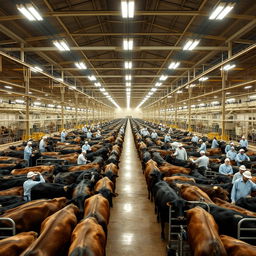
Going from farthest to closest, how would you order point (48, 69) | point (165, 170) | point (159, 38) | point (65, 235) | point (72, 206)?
point (48, 69) → point (159, 38) → point (165, 170) → point (72, 206) → point (65, 235)

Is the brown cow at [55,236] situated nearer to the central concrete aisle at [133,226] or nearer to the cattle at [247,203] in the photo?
the central concrete aisle at [133,226]

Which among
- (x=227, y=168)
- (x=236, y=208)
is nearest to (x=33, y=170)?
(x=236, y=208)

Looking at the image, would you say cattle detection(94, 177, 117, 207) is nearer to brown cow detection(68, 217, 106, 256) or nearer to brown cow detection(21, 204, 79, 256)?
brown cow detection(21, 204, 79, 256)

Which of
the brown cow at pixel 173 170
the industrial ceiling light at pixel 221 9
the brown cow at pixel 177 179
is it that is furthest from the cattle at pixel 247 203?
the industrial ceiling light at pixel 221 9

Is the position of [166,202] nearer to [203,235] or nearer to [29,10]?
[203,235]

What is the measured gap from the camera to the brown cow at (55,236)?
3287mm


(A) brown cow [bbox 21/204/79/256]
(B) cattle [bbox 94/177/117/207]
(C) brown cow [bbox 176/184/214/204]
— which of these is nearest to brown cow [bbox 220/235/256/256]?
(C) brown cow [bbox 176/184/214/204]

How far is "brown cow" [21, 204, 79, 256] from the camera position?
10.8 ft

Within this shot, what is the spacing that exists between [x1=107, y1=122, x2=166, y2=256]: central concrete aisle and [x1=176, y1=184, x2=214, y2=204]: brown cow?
43.5 inches

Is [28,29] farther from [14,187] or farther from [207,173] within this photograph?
[207,173]

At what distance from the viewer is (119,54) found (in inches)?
642

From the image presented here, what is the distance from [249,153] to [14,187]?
10566 millimetres

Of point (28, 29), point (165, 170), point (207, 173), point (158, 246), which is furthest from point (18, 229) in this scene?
point (28, 29)

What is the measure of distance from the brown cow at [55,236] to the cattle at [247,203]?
3.81 metres
